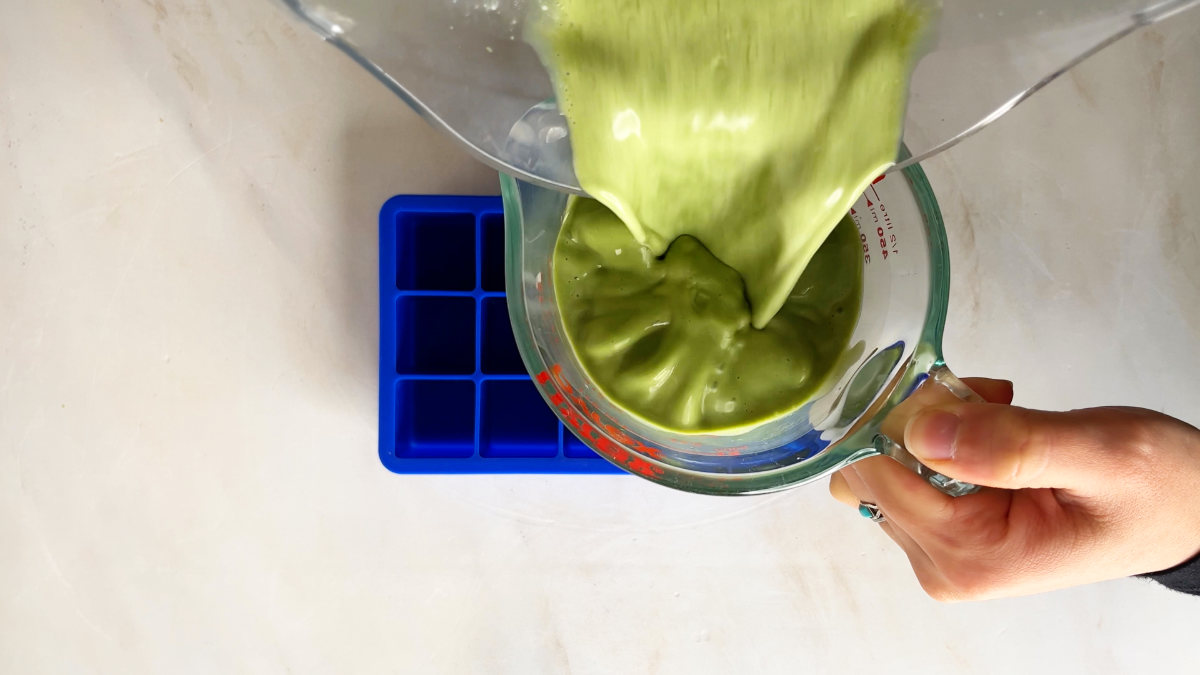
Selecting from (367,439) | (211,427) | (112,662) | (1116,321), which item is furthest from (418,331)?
(1116,321)

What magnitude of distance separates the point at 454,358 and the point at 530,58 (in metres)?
0.40

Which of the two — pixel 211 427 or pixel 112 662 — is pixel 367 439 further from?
pixel 112 662

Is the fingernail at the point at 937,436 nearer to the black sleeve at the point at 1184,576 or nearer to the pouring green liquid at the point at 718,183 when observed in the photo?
the pouring green liquid at the point at 718,183

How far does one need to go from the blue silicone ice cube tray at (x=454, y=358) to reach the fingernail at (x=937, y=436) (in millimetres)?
350

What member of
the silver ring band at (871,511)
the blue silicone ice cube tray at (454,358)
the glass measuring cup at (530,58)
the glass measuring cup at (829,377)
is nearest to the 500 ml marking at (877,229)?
the glass measuring cup at (829,377)

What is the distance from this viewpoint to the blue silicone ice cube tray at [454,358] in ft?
2.70

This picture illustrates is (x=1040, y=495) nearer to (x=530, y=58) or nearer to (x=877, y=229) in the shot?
(x=877, y=229)

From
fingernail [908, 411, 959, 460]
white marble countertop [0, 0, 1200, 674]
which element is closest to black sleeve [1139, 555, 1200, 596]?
white marble countertop [0, 0, 1200, 674]

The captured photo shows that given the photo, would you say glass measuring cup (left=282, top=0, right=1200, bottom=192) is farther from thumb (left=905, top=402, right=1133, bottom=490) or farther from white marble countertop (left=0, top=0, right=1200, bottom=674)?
white marble countertop (left=0, top=0, right=1200, bottom=674)

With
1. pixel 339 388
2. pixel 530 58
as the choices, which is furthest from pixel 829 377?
pixel 339 388

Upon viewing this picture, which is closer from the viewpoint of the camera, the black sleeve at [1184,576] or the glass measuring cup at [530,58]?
the glass measuring cup at [530,58]

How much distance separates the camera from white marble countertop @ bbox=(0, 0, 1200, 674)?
879mm

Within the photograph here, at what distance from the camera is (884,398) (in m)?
0.63

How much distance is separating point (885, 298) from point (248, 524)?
0.69 m
